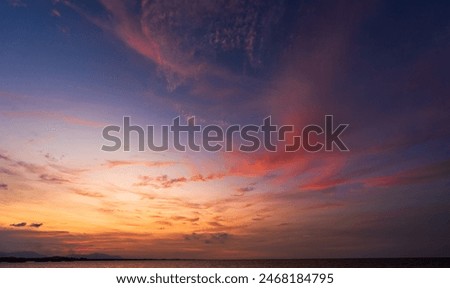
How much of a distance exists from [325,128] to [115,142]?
727cm

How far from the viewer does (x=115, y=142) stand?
15.8m
